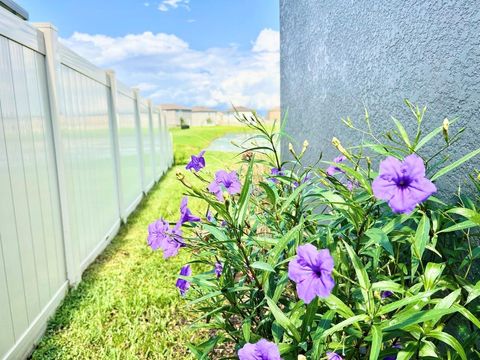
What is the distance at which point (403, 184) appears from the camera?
97 cm

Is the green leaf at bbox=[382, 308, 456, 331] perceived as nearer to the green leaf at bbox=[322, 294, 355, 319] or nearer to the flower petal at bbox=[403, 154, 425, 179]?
the green leaf at bbox=[322, 294, 355, 319]

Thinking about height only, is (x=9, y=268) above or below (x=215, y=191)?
below

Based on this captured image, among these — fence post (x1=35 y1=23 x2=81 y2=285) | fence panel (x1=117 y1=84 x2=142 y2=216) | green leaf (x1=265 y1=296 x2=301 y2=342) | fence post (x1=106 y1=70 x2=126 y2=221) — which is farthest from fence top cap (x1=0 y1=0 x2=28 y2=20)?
green leaf (x1=265 y1=296 x2=301 y2=342)

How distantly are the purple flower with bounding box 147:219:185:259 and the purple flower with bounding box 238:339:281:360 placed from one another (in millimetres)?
546

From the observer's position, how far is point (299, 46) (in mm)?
3338

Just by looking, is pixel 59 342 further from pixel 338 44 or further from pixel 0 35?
pixel 338 44

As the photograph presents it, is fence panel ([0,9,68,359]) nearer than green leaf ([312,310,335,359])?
No

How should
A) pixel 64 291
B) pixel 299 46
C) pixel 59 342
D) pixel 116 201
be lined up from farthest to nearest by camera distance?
pixel 116 201 < pixel 299 46 < pixel 64 291 < pixel 59 342

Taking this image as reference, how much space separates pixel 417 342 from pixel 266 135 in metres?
0.89

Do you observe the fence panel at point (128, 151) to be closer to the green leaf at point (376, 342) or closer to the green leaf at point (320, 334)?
the green leaf at point (320, 334)

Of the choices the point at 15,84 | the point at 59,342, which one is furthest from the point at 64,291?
the point at 15,84

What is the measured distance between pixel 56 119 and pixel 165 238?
6.02 ft

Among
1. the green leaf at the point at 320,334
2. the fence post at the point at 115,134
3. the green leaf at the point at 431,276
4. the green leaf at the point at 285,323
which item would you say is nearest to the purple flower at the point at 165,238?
the green leaf at the point at 285,323

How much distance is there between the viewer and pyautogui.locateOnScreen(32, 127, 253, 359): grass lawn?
91.0 inches
